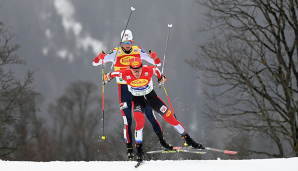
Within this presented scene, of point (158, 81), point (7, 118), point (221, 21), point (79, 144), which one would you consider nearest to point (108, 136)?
point (79, 144)

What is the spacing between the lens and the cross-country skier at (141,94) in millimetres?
6391

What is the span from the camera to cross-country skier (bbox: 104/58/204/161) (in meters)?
6.39

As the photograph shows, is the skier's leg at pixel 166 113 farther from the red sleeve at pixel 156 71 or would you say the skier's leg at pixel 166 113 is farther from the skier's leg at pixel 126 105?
the skier's leg at pixel 126 105

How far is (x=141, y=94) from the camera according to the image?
661cm

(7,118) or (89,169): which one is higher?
(7,118)

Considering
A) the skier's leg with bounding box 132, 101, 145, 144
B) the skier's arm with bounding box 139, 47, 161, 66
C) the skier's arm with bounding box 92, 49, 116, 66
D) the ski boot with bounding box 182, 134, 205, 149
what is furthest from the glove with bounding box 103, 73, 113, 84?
the ski boot with bounding box 182, 134, 205, 149

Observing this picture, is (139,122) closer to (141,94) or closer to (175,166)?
(141,94)

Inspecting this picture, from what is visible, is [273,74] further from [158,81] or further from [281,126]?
[158,81]

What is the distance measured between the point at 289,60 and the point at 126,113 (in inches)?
268

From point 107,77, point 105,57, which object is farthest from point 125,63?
point 107,77

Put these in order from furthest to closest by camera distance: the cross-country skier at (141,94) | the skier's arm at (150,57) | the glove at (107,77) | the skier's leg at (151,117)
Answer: the skier's arm at (150,57) → the skier's leg at (151,117) → the glove at (107,77) → the cross-country skier at (141,94)

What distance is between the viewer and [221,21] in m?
11.0

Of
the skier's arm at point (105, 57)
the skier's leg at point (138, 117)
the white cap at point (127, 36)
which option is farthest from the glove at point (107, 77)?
the white cap at point (127, 36)

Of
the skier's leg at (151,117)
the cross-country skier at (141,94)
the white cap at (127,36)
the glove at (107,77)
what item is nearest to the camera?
the cross-country skier at (141,94)
